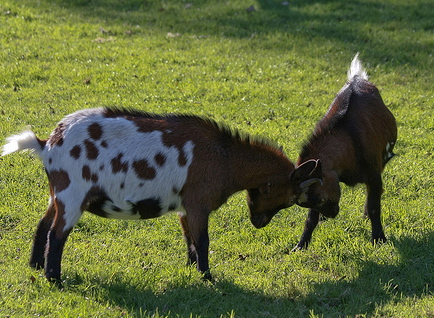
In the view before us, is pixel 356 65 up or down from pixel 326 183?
up

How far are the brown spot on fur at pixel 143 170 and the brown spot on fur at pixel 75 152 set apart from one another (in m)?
0.48

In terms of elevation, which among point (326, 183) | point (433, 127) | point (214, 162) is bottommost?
point (433, 127)

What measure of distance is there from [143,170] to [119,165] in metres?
0.21

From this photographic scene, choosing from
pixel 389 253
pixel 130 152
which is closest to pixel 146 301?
pixel 130 152

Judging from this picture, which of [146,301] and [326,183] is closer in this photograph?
[146,301]

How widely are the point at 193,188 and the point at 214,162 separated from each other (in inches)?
12.2

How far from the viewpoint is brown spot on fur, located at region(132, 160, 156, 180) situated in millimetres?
5871

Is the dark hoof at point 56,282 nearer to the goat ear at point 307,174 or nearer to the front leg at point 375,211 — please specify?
the goat ear at point 307,174

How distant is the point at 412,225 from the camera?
720 cm

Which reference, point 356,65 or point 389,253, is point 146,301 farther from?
point 356,65

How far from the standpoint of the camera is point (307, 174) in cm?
617

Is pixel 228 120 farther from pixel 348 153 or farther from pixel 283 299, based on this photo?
pixel 283 299

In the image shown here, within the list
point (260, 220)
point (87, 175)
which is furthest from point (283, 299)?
point (87, 175)

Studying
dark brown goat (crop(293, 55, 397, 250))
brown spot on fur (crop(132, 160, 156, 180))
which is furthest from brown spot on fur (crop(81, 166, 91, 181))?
dark brown goat (crop(293, 55, 397, 250))
